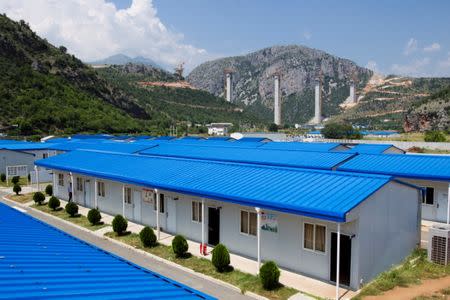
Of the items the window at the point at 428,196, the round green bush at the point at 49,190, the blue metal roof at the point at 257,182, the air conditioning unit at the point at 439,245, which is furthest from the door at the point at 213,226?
the round green bush at the point at 49,190

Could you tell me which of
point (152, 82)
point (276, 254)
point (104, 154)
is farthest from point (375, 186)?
point (152, 82)

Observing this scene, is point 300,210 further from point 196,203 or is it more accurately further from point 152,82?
point 152,82

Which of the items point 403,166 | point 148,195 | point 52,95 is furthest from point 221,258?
point 52,95

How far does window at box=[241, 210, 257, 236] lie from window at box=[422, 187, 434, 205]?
40.4 ft

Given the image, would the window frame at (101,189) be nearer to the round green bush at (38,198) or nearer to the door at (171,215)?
the round green bush at (38,198)

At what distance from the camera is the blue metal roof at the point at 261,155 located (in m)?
26.1

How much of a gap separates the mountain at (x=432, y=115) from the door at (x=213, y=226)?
8793 centimetres

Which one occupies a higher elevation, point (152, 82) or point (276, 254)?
point (152, 82)

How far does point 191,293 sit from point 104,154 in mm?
26183

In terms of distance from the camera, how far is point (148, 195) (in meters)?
22.3

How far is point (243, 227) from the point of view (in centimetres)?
1733

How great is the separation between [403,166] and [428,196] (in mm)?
2220

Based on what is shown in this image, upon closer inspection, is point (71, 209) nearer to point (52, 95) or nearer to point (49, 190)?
point (49, 190)

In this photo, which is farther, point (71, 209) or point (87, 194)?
point (87, 194)
